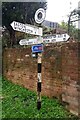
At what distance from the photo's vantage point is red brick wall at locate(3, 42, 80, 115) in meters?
6.09

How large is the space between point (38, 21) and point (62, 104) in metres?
2.02

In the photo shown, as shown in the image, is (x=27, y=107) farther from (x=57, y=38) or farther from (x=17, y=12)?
(x=17, y=12)

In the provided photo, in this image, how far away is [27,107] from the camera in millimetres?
6680

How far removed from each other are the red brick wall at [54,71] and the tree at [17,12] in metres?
2.57

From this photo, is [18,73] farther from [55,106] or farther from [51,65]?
[55,106]

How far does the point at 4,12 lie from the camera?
39.5 feet

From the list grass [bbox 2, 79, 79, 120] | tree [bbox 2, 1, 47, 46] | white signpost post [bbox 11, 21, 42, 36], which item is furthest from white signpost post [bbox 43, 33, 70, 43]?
tree [bbox 2, 1, 47, 46]

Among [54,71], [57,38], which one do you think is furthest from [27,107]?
[57,38]

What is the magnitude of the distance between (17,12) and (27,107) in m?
6.50

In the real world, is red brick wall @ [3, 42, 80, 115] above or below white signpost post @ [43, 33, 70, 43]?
below

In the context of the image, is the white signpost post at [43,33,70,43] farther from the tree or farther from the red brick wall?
the tree

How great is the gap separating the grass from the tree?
4.69 meters

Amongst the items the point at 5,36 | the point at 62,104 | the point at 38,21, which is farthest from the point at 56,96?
the point at 5,36

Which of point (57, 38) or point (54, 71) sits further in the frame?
point (54, 71)
